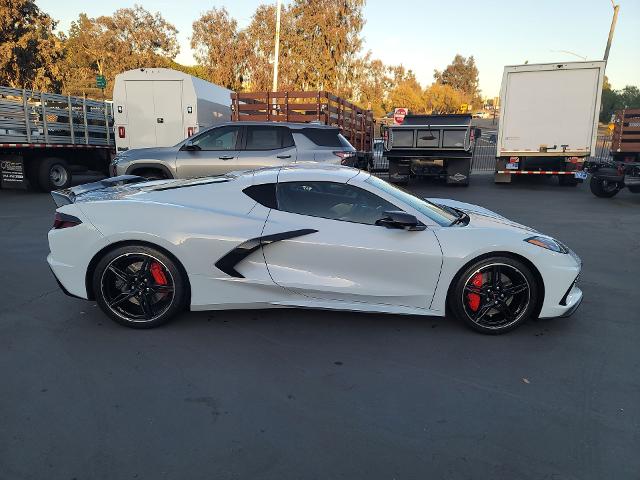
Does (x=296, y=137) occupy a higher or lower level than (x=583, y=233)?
higher

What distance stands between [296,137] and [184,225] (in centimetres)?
567

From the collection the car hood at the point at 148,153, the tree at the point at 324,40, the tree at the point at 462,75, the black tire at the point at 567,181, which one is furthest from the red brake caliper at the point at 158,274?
the tree at the point at 462,75

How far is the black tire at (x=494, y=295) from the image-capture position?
3811 millimetres

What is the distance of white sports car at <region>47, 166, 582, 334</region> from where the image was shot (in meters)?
3.78

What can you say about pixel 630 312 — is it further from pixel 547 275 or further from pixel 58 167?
pixel 58 167

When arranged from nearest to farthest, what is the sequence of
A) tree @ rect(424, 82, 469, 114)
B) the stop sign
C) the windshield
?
the windshield
the stop sign
tree @ rect(424, 82, 469, 114)

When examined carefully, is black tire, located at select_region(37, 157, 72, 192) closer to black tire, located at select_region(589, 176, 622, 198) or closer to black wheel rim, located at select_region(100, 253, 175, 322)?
black wheel rim, located at select_region(100, 253, 175, 322)

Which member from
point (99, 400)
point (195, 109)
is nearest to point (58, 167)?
point (195, 109)

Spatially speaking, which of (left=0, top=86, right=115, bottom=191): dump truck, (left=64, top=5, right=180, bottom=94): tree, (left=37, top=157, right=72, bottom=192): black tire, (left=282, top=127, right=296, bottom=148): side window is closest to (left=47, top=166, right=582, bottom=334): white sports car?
(left=282, top=127, right=296, bottom=148): side window

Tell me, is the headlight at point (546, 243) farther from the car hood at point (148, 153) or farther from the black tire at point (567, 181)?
the black tire at point (567, 181)

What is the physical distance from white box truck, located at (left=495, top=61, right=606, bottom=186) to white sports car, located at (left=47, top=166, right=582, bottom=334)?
11.5 metres

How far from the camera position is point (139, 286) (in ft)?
12.9

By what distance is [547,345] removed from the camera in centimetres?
374

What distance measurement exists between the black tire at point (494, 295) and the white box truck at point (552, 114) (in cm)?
1179
